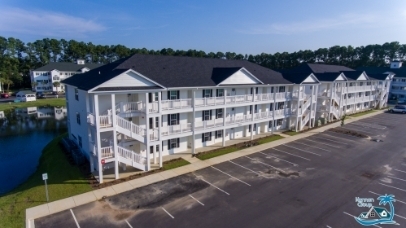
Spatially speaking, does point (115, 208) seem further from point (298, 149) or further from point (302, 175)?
point (298, 149)

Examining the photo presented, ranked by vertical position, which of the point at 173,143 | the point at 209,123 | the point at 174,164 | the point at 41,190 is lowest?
the point at 41,190

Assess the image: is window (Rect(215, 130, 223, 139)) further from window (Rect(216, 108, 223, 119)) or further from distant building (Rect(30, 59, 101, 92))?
distant building (Rect(30, 59, 101, 92))

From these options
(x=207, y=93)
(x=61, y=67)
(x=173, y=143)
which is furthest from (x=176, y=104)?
(x=61, y=67)

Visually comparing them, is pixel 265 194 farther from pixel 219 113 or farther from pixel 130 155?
pixel 219 113

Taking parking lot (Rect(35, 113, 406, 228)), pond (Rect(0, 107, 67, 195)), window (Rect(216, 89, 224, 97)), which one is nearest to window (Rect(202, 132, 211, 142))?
window (Rect(216, 89, 224, 97))

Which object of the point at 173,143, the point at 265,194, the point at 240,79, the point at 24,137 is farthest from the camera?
the point at 24,137

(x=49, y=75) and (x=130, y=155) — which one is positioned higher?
(x=49, y=75)
